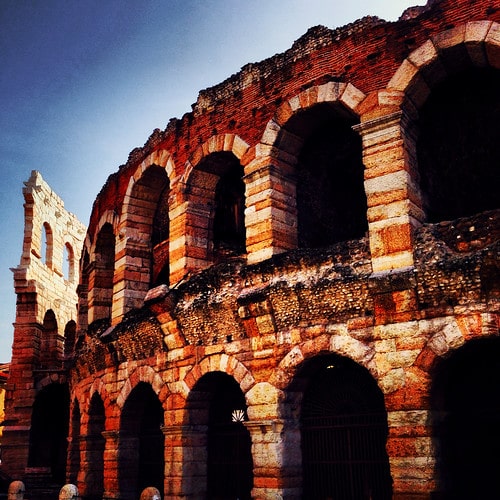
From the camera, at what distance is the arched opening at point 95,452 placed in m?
11.4

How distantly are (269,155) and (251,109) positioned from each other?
1.01 m

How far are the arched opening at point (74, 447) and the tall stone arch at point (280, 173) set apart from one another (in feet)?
22.6

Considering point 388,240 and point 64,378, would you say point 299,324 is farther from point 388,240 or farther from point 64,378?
point 64,378

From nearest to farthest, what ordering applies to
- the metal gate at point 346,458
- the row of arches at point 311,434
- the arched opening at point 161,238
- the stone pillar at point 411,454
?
the stone pillar at point 411,454
the row of arches at point 311,434
the metal gate at point 346,458
the arched opening at point 161,238

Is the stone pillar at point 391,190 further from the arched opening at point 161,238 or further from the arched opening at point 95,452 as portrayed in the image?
the arched opening at point 95,452

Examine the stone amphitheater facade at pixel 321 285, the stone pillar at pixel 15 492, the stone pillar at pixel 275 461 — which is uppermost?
the stone amphitheater facade at pixel 321 285

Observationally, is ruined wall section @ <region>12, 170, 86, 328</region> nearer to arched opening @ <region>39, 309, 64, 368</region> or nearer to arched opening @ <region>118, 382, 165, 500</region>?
arched opening @ <region>39, 309, 64, 368</region>

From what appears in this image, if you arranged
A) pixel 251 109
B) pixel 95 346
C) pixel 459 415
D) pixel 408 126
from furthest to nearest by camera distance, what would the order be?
pixel 95 346
pixel 251 109
pixel 408 126
pixel 459 415

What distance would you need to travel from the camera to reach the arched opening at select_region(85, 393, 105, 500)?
11.4 m

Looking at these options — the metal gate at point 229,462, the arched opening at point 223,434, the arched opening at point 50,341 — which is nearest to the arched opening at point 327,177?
the arched opening at point 223,434

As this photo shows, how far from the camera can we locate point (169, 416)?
Answer: 916 cm

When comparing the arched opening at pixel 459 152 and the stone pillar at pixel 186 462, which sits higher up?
the arched opening at pixel 459 152

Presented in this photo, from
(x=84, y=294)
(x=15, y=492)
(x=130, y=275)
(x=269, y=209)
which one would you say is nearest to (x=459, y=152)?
(x=269, y=209)

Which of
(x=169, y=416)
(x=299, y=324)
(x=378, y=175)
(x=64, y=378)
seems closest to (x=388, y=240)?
(x=378, y=175)
